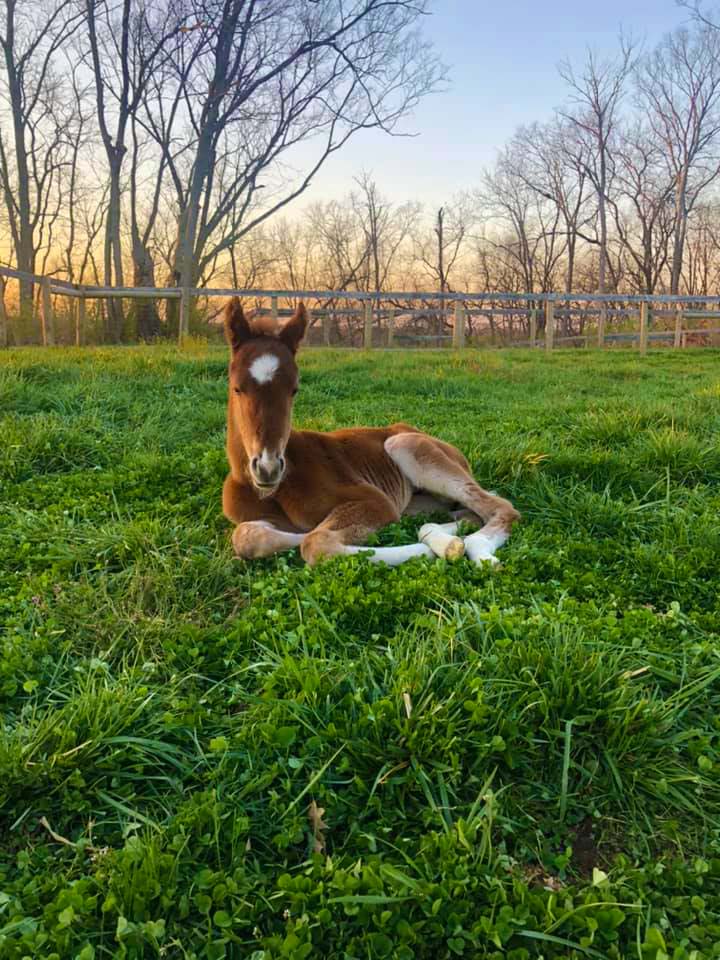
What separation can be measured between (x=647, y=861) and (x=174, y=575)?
207cm

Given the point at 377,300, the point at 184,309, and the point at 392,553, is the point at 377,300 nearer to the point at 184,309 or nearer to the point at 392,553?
the point at 184,309

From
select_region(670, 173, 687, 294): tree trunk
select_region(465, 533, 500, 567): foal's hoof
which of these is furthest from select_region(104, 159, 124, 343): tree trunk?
select_region(670, 173, 687, 294): tree trunk

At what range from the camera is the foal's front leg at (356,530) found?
317 centimetres

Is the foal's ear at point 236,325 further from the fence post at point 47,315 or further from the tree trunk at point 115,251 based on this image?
the tree trunk at point 115,251

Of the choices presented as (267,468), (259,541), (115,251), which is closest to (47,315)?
(115,251)

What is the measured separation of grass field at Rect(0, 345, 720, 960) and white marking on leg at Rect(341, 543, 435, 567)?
0.62 feet

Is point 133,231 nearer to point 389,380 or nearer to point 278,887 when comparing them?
point 389,380

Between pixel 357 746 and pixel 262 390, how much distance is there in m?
1.88

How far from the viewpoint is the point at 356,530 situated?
343 centimetres

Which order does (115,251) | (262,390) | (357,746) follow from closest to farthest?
(357,746) < (262,390) < (115,251)

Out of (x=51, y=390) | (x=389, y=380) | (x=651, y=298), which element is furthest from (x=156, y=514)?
(x=651, y=298)

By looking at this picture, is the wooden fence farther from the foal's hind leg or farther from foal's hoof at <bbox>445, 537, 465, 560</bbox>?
foal's hoof at <bbox>445, 537, 465, 560</bbox>

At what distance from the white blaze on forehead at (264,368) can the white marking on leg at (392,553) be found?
930 millimetres

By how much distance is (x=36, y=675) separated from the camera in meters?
2.20
